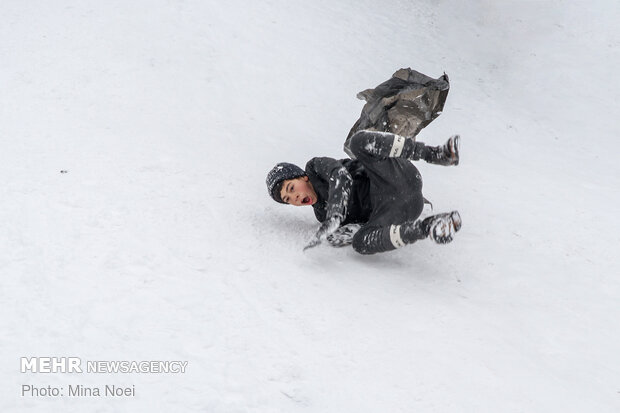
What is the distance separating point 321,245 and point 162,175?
1206 millimetres

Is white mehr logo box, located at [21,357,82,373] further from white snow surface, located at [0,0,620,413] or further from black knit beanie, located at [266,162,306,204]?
black knit beanie, located at [266,162,306,204]

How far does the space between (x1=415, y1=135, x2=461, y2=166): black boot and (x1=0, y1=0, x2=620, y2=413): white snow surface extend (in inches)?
26.2

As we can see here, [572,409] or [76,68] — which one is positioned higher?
[76,68]

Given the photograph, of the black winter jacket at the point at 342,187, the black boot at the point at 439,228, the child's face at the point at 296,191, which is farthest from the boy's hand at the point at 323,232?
the black boot at the point at 439,228

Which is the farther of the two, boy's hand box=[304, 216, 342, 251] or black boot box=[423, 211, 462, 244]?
boy's hand box=[304, 216, 342, 251]

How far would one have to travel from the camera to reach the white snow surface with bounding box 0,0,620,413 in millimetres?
2217

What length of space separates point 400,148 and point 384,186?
282 millimetres

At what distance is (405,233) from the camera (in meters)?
3.04

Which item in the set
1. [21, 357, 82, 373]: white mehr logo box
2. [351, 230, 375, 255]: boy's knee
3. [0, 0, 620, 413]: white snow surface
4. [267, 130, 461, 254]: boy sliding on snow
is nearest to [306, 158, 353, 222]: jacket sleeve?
[267, 130, 461, 254]: boy sliding on snow

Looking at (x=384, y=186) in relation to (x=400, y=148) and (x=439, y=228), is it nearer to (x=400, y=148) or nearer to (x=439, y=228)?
(x=400, y=148)

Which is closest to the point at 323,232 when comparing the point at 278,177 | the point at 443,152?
the point at 278,177

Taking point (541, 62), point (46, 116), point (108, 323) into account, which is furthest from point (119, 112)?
point (541, 62)

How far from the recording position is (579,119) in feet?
22.1

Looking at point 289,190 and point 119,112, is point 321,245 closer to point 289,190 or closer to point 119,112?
point 289,190
